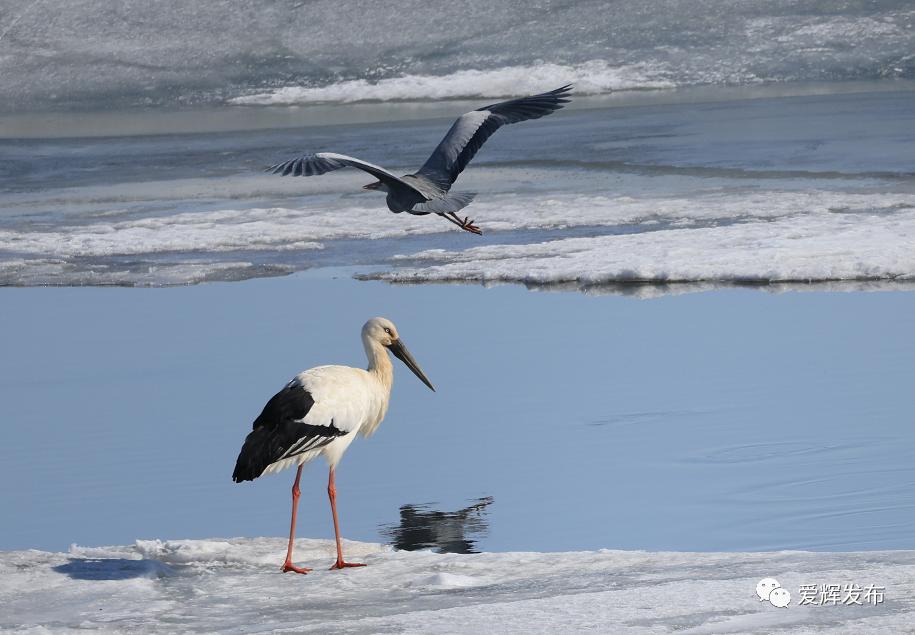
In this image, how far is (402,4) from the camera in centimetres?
2609

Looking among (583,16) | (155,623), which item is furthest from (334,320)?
(583,16)

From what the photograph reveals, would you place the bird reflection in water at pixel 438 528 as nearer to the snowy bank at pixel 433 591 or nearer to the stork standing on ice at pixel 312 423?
the snowy bank at pixel 433 591

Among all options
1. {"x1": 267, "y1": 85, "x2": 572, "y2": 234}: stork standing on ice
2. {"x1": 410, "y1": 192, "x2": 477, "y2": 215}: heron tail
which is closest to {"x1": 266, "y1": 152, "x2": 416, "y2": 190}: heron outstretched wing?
{"x1": 267, "y1": 85, "x2": 572, "y2": 234}: stork standing on ice

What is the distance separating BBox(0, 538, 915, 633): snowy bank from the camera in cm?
470

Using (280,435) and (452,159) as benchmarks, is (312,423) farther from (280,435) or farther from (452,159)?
(452,159)

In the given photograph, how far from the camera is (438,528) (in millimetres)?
6285

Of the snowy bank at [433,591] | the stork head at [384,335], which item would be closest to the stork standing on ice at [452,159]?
the stork head at [384,335]

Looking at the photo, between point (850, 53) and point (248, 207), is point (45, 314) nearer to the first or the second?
point (248, 207)

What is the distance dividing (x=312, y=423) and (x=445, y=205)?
328 centimetres

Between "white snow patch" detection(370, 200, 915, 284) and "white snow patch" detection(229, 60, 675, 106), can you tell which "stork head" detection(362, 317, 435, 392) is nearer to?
"white snow patch" detection(370, 200, 915, 284)

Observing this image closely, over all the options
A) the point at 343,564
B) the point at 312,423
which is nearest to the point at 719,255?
the point at 312,423

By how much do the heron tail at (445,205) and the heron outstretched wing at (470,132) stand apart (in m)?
0.42

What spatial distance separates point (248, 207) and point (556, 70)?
27.6 feet

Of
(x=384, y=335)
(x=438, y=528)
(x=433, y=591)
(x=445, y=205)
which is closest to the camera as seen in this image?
(x=433, y=591)
